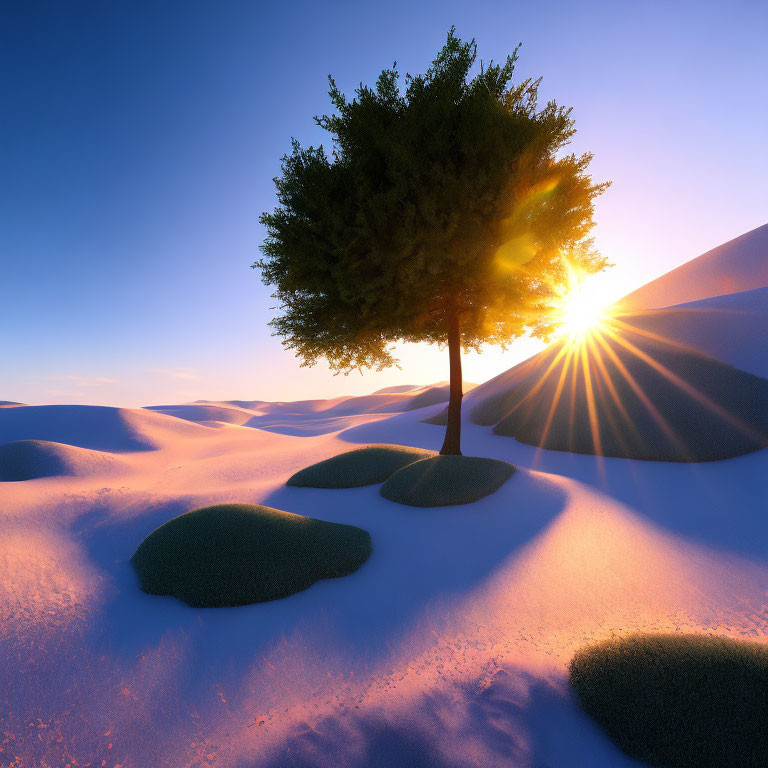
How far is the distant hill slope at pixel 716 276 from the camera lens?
3023cm

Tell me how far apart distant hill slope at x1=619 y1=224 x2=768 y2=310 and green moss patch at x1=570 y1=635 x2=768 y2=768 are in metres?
31.0

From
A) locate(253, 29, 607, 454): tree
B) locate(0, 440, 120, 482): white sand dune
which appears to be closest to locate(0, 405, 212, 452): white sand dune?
locate(0, 440, 120, 482): white sand dune

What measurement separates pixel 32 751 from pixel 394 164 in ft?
36.4

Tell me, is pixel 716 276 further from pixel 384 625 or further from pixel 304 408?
pixel 304 408

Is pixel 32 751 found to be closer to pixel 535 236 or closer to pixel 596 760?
pixel 596 760

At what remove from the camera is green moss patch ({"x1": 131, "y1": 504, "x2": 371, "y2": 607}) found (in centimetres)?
516

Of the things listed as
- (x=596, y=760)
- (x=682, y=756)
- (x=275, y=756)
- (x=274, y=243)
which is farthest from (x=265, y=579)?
(x=274, y=243)

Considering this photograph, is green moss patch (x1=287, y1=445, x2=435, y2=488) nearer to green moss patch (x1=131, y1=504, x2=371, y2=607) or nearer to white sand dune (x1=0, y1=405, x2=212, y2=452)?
green moss patch (x1=131, y1=504, x2=371, y2=607)

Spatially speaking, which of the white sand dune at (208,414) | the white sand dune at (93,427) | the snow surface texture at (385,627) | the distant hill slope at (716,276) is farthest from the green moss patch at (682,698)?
the white sand dune at (208,414)

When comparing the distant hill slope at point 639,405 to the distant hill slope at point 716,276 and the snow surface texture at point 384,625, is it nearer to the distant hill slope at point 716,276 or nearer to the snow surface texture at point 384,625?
the snow surface texture at point 384,625

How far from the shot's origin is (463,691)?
3.48 meters

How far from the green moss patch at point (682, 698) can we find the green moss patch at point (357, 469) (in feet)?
21.8

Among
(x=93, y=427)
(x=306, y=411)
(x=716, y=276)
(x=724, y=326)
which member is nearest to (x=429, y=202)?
(x=724, y=326)

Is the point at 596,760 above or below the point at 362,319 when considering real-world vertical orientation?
below
